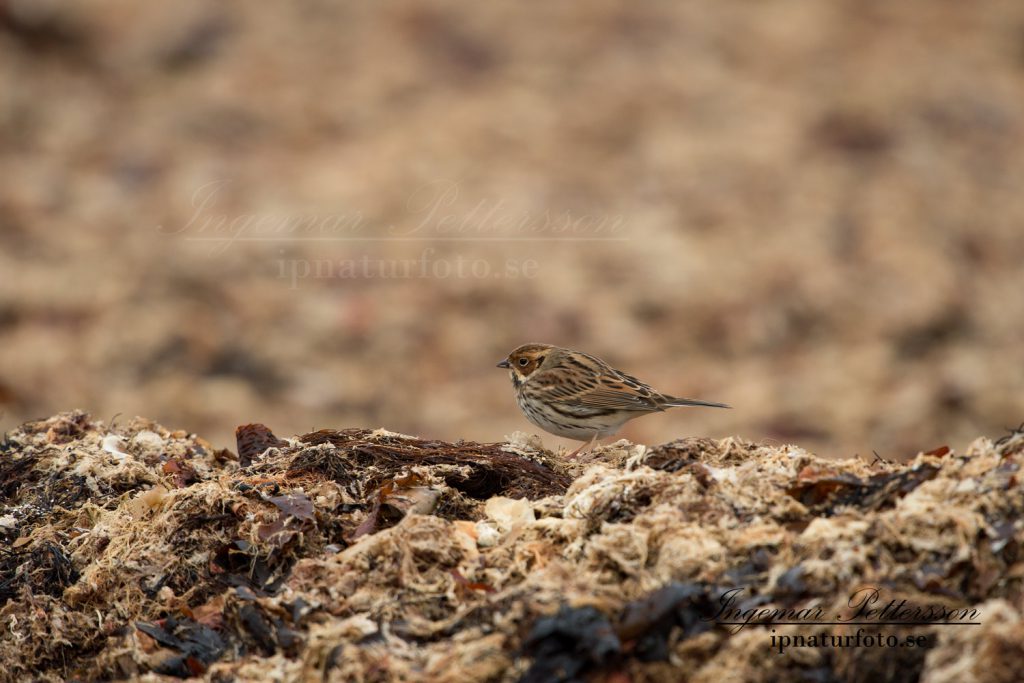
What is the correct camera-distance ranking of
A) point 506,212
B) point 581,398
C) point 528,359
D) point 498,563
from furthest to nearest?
point 506,212, point 528,359, point 581,398, point 498,563

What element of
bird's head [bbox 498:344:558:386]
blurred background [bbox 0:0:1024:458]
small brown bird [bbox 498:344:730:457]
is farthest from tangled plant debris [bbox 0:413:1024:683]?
blurred background [bbox 0:0:1024:458]

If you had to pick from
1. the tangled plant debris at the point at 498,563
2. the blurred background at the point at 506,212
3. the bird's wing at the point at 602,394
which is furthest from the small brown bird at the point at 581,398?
the blurred background at the point at 506,212

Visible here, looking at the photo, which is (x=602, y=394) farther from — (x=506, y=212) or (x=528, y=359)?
(x=506, y=212)

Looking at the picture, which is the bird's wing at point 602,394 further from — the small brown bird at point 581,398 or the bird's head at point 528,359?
the bird's head at point 528,359

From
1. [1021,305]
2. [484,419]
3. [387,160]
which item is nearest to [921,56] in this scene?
[1021,305]

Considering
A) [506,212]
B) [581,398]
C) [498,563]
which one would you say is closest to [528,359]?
[581,398]

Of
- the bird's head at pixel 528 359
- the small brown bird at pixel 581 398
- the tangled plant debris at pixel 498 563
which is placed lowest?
the tangled plant debris at pixel 498 563
